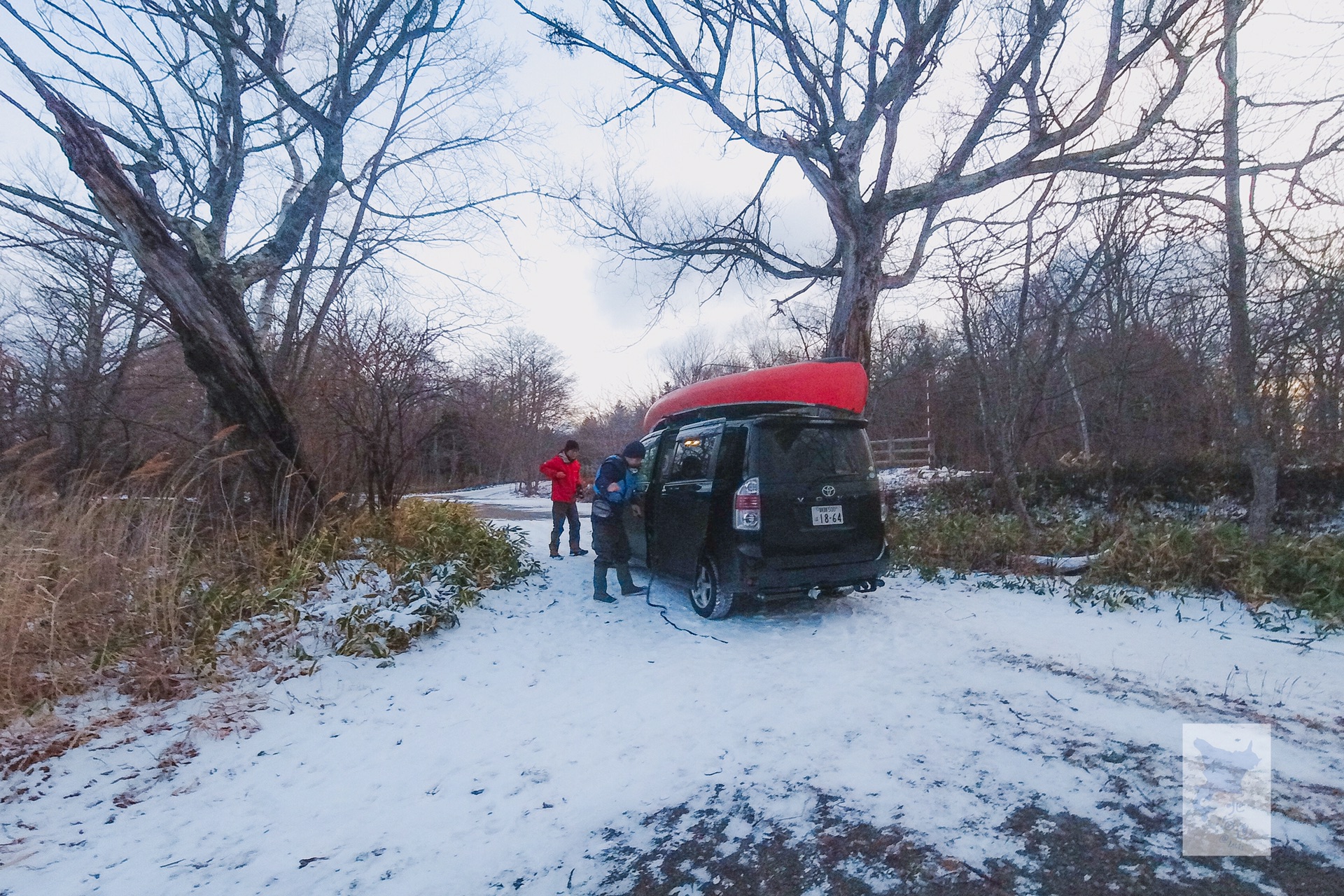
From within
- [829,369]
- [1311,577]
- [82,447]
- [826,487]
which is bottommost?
[1311,577]

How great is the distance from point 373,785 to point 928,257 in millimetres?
10962

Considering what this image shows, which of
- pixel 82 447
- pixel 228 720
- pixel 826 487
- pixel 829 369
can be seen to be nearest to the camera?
pixel 228 720

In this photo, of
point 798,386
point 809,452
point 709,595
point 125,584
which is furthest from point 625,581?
point 125,584

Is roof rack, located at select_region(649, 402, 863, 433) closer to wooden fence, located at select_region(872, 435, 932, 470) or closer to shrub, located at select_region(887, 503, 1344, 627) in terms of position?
shrub, located at select_region(887, 503, 1344, 627)

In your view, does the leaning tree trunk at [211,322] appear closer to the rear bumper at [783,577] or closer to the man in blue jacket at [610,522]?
the man in blue jacket at [610,522]

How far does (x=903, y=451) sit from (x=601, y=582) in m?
15.5

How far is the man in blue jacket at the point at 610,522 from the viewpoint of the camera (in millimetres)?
6539

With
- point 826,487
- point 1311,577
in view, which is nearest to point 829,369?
point 826,487

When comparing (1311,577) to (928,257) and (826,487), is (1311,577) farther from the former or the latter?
(928,257)

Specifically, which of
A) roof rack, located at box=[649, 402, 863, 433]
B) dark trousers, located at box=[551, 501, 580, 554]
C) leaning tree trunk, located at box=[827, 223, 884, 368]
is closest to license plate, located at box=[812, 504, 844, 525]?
roof rack, located at box=[649, 402, 863, 433]

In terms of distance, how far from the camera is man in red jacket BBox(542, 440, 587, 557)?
8.57 m

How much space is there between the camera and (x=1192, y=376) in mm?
11148

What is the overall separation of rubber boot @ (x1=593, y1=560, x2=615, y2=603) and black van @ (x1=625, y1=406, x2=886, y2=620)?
0.84m

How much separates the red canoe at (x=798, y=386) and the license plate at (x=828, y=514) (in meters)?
1.08
